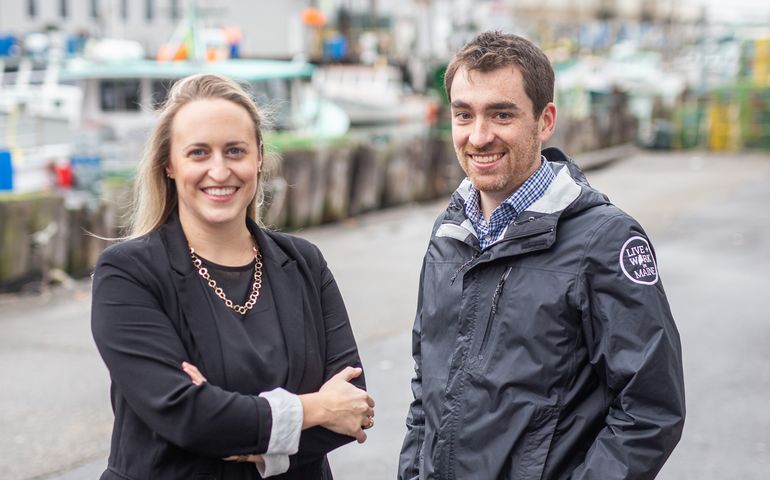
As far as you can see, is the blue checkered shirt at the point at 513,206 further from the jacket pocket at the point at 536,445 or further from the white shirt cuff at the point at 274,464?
the white shirt cuff at the point at 274,464

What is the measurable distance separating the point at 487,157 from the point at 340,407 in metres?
0.74

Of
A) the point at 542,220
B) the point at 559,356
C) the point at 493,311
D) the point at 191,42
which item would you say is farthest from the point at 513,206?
the point at 191,42

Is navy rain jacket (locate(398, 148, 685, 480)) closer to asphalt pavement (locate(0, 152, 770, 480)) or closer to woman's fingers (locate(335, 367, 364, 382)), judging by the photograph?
woman's fingers (locate(335, 367, 364, 382))

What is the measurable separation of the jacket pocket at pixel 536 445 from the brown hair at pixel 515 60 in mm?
770

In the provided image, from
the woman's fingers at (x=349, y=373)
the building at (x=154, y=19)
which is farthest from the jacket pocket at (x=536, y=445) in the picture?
the building at (x=154, y=19)

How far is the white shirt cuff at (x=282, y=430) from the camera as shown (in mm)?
2510

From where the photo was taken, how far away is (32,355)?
26.5 feet

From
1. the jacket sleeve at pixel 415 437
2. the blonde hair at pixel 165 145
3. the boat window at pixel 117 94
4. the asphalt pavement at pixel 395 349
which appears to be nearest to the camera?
the blonde hair at pixel 165 145

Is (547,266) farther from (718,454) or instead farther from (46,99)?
(46,99)

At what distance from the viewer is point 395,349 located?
8.11 meters

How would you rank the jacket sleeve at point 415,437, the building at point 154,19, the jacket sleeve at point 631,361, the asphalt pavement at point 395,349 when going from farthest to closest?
the building at point 154,19, the asphalt pavement at point 395,349, the jacket sleeve at point 415,437, the jacket sleeve at point 631,361

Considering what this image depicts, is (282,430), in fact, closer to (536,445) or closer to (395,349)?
(536,445)

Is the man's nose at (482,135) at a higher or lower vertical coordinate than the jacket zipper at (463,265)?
higher

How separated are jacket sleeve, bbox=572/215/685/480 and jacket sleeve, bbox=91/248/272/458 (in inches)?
31.8
